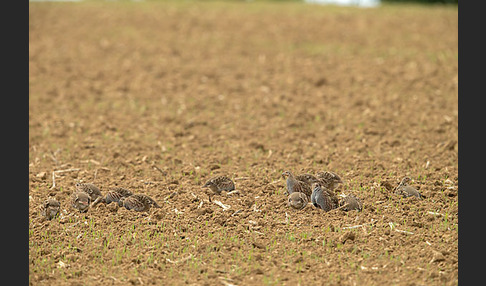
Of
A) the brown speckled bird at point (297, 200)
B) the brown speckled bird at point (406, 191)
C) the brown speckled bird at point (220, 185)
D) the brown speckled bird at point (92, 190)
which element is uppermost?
the brown speckled bird at point (406, 191)

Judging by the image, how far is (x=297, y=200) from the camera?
5.81 m

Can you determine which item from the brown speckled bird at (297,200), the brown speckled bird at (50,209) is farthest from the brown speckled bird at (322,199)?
the brown speckled bird at (50,209)

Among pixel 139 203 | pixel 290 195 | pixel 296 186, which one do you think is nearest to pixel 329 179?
pixel 296 186

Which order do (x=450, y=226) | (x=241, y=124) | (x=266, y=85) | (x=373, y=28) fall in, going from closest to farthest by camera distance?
(x=450, y=226) < (x=241, y=124) < (x=266, y=85) < (x=373, y=28)

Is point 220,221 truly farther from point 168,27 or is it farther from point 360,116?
point 168,27

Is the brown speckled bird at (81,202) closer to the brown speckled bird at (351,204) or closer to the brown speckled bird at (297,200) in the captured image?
the brown speckled bird at (297,200)

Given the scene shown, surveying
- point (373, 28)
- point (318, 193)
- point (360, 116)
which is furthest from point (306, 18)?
point (318, 193)

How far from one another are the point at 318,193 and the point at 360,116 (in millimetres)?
3001

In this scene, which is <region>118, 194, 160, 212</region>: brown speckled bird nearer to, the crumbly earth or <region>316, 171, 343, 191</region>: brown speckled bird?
the crumbly earth

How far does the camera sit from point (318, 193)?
230 inches

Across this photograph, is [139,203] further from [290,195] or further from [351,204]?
[351,204]

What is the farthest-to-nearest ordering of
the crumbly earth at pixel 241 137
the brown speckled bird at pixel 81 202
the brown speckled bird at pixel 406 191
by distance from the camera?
the brown speckled bird at pixel 406 191 → the brown speckled bird at pixel 81 202 → the crumbly earth at pixel 241 137

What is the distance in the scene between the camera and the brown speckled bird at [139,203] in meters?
5.86

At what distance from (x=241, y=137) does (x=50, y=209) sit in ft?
9.80
